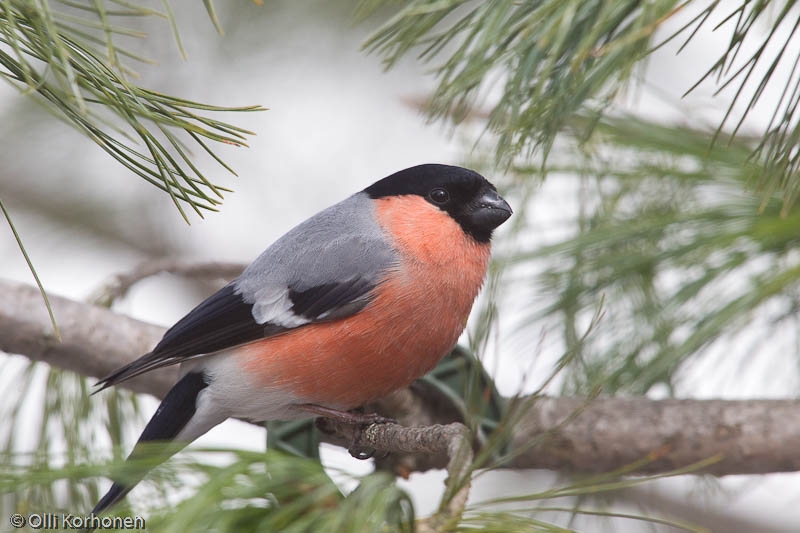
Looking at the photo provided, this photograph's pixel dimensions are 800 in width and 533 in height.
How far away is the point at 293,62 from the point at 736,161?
1.88 meters

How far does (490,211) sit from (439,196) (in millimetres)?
127

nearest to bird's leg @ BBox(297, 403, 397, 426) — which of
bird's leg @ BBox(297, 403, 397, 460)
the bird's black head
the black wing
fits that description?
bird's leg @ BBox(297, 403, 397, 460)

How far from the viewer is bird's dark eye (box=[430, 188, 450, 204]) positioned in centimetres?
210

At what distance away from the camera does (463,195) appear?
209 centimetres

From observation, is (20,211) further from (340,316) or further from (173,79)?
(340,316)

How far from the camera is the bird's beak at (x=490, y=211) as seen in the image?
205 centimetres

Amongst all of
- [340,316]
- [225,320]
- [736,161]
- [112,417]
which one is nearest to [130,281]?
[112,417]

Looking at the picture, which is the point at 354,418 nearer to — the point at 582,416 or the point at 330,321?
the point at 330,321

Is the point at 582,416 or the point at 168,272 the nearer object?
the point at 582,416

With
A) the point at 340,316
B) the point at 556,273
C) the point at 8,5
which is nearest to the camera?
the point at 8,5

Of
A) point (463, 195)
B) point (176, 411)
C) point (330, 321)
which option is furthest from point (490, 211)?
point (176, 411)

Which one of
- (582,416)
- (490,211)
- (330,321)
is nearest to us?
(330,321)

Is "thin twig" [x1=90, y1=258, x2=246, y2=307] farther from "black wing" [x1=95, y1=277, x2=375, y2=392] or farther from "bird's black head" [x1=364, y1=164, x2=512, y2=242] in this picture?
"bird's black head" [x1=364, y1=164, x2=512, y2=242]

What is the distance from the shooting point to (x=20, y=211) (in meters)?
3.39
